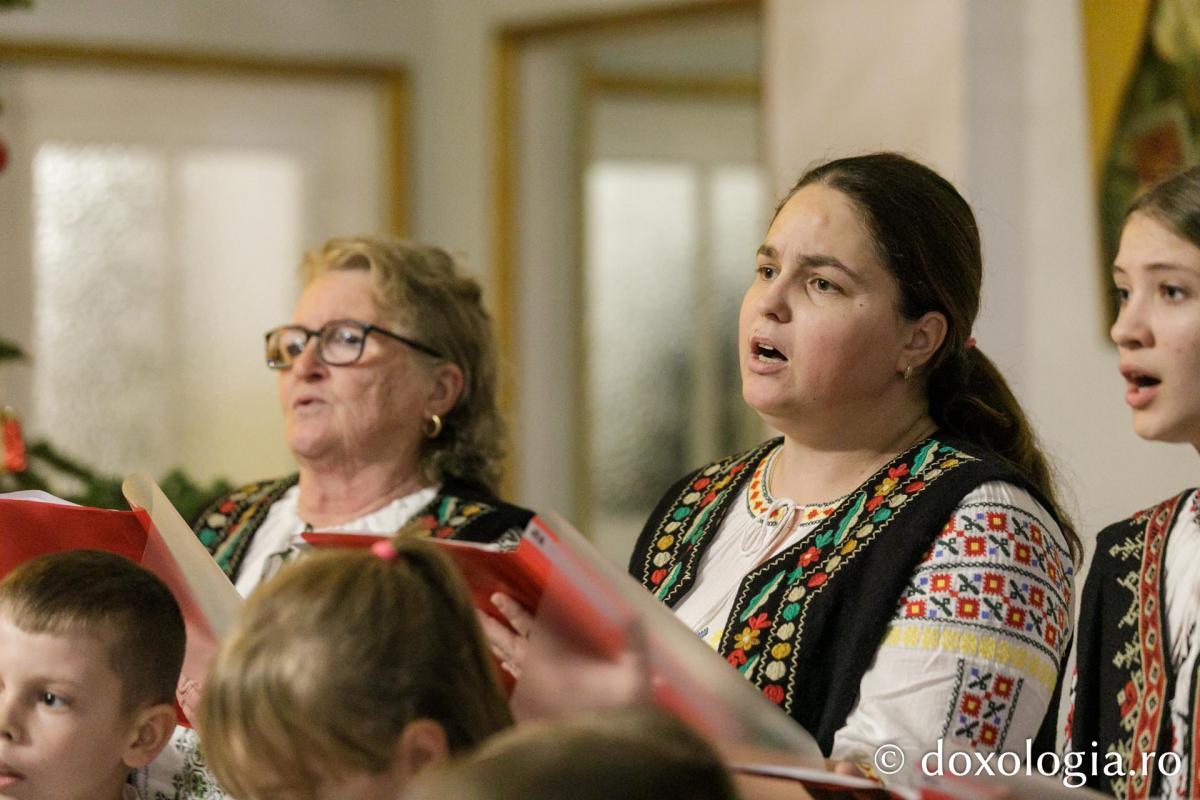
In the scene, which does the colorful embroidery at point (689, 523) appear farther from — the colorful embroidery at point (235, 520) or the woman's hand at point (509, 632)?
the colorful embroidery at point (235, 520)

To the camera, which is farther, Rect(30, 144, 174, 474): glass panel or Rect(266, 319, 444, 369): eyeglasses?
Rect(30, 144, 174, 474): glass panel

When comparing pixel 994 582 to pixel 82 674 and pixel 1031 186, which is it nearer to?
pixel 82 674

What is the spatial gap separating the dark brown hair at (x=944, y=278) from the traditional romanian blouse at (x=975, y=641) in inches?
5.1

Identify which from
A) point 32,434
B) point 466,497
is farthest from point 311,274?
point 32,434

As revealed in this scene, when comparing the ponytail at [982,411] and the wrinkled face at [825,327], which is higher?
the wrinkled face at [825,327]

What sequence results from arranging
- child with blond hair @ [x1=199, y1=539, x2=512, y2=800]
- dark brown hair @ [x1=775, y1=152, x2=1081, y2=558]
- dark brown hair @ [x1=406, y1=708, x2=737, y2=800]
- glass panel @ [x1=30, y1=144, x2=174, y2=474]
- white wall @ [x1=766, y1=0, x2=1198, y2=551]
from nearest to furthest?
dark brown hair @ [x1=406, y1=708, x2=737, y2=800] → child with blond hair @ [x1=199, y1=539, x2=512, y2=800] → dark brown hair @ [x1=775, y1=152, x2=1081, y2=558] → white wall @ [x1=766, y1=0, x2=1198, y2=551] → glass panel @ [x1=30, y1=144, x2=174, y2=474]

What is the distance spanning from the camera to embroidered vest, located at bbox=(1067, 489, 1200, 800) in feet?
5.43

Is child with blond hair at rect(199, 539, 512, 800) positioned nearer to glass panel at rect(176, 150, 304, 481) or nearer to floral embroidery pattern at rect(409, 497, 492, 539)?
floral embroidery pattern at rect(409, 497, 492, 539)

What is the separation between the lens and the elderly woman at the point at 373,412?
246 centimetres

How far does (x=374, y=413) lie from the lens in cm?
249

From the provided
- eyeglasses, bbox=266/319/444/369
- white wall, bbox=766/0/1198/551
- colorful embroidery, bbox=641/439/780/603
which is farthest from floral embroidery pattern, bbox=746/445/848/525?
white wall, bbox=766/0/1198/551

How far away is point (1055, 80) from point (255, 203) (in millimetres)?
2455

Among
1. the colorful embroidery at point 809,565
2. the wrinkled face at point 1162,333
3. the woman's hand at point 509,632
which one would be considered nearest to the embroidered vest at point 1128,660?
the wrinkled face at point 1162,333

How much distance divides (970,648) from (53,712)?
0.90m
